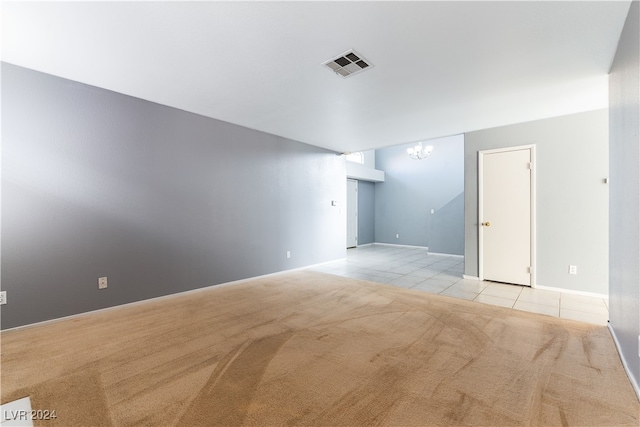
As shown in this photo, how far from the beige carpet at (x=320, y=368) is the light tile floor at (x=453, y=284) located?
1.46 feet

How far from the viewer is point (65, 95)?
2.91 metres

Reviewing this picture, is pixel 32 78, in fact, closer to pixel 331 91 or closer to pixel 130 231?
pixel 130 231

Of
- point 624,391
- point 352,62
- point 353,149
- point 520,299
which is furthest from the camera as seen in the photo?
point 353,149

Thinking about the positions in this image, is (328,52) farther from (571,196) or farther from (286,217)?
(571,196)

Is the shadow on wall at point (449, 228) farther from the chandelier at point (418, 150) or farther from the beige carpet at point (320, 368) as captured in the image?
the beige carpet at point (320, 368)

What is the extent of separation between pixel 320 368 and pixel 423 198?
7.57 m

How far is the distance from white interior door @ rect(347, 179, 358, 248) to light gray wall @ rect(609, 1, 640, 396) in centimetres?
642

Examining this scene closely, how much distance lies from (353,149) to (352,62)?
3720 mm

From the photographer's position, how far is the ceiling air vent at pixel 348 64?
2.47m

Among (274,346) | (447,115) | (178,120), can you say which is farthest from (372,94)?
(274,346)

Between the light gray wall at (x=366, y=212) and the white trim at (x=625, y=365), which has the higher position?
the light gray wall at (x=366, y=212)

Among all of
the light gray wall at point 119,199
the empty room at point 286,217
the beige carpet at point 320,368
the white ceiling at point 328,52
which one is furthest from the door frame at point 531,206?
the light gray wall at point 119,199

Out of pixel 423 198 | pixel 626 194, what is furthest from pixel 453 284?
pixel 423 198

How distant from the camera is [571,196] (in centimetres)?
382
